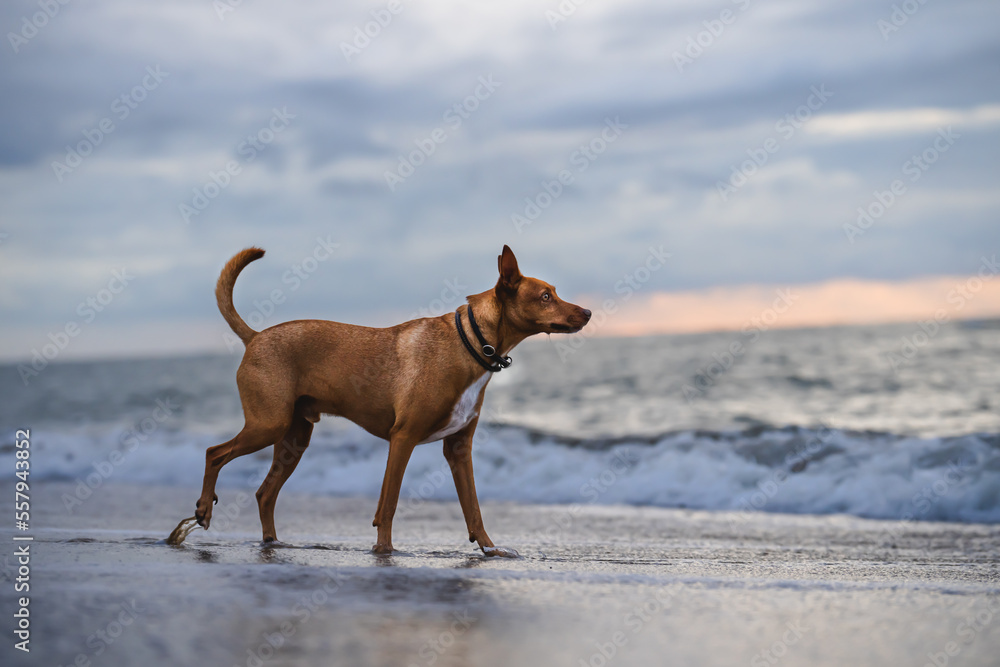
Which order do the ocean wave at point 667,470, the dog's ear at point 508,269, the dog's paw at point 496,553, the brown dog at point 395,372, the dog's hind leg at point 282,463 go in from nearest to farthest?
1. the dog's ear at point 508,269
2. the brown dog at point 395,372
3. the dog's paw at point 496,553
4. the dog's hind leg at point 282,463
5. the ocean wave at point 667,470

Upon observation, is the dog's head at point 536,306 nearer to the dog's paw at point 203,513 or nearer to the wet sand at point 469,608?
the wet sand at point 469,608

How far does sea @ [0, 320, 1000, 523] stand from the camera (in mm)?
12188

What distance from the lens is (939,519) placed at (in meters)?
10.9

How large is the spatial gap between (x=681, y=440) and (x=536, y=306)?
10122mm

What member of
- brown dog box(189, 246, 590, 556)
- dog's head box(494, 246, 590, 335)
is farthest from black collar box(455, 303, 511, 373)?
dog's head box(494, 246, 590, 335)

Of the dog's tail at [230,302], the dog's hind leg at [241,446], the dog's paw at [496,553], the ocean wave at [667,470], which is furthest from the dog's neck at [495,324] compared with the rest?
the ocean wave at [667,470]

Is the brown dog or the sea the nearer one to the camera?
the brown dog

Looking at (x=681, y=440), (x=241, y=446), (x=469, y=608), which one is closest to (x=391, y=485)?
(x=241, y=446)

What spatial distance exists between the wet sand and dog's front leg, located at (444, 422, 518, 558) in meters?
0.16

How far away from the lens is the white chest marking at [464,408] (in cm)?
573

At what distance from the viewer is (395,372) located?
18.8 feet

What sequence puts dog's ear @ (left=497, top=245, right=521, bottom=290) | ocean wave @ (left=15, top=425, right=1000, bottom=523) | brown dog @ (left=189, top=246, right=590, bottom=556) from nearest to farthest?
dog's ear @ (left=497, top=245, right=521, bottom=290) → brown dog @ (left=189, top=246, right=590, bottom=556) → ocean wave @ (left=15, top=425, right=1000, bottom=523)

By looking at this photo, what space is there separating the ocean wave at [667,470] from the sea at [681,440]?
0.12 feet

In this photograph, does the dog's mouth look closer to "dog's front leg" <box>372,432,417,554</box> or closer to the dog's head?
the dog's head
